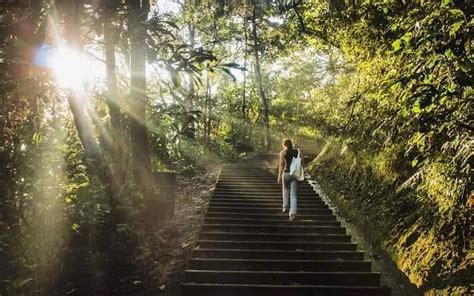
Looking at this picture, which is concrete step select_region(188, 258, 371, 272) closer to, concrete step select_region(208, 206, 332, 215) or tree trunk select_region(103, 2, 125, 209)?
tree trunk select_region(103, 2, 125, 209)

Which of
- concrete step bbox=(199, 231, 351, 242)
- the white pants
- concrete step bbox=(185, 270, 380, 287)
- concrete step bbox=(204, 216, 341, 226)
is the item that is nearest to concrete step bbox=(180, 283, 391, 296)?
concrete step bbox=(185, 270, 380, 287)

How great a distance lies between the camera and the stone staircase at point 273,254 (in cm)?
662

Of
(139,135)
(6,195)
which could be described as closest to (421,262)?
(6,195)

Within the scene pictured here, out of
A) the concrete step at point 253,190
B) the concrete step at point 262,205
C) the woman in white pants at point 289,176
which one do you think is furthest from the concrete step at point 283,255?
the concrete step at point 253,190

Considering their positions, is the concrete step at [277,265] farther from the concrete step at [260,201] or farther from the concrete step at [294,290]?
the concrete step at [260,201]

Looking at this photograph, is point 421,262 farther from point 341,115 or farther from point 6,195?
point 341,115

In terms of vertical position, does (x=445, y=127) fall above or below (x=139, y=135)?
above

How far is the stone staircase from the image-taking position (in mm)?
6617

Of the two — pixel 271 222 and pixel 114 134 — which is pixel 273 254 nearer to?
pixel 271 222

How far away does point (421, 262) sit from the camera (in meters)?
6.46

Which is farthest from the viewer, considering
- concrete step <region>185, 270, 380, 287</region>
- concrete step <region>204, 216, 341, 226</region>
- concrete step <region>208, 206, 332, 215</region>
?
concrete step <region>208, 206, 332, 215</region>

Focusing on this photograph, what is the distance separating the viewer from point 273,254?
8.08 m

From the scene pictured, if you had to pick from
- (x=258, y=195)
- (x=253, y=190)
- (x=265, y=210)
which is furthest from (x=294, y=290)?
(x=253, y=190)

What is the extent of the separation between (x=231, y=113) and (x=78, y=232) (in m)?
24.7
